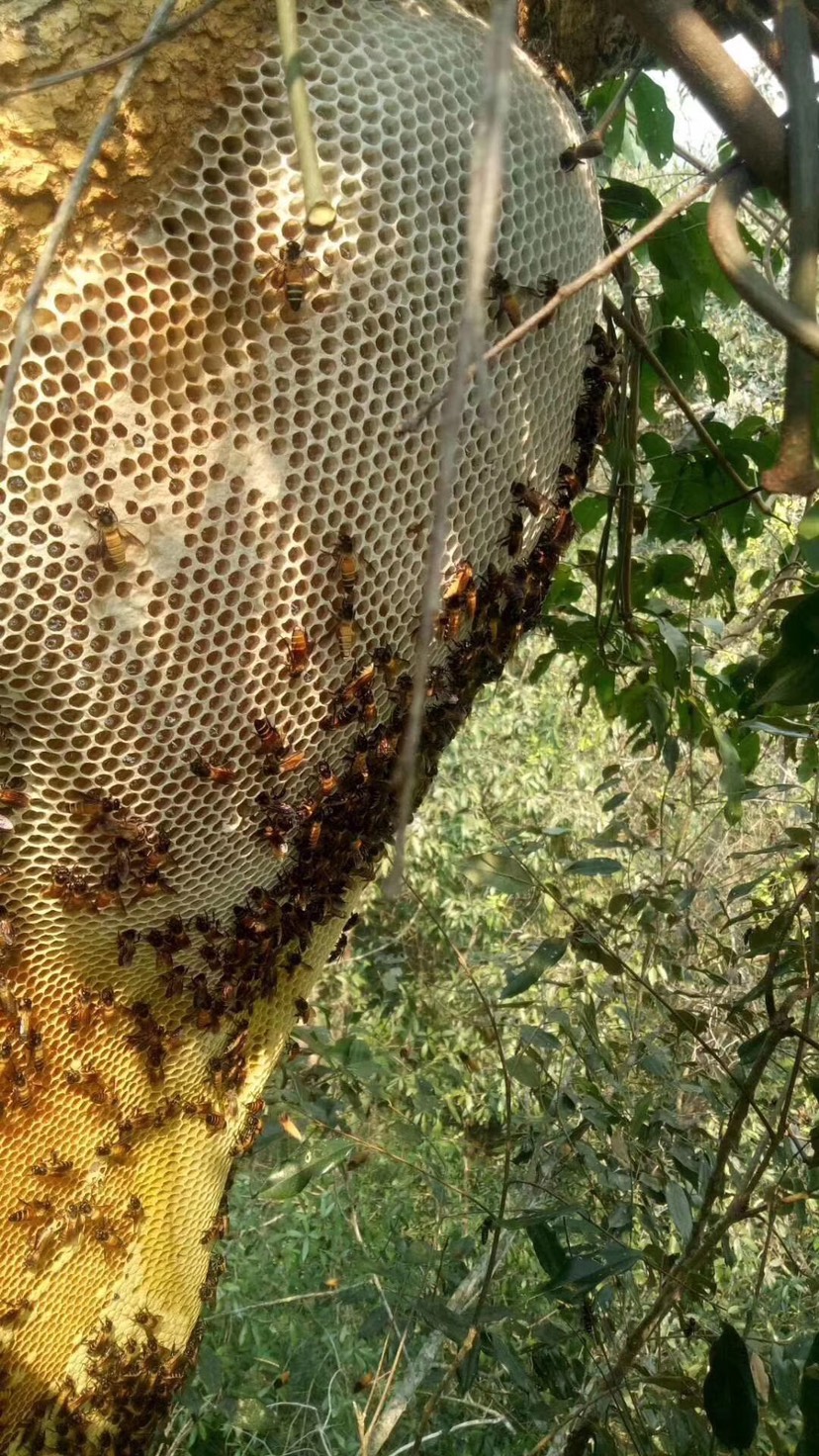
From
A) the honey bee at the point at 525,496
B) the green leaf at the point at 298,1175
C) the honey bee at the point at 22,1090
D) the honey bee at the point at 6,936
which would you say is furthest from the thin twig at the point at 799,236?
the green leaf at the point at 298,1175

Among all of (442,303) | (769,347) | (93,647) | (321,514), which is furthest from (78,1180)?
(769,347)

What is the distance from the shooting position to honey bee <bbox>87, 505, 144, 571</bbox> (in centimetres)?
104

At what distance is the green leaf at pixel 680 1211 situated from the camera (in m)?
1.72

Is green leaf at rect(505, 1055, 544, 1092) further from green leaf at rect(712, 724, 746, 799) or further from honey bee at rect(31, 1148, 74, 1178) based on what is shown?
honey bee at rect(31, 1148, 74, 1178)

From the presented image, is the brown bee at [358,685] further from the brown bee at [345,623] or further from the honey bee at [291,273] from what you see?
the honey bee at [291,273]

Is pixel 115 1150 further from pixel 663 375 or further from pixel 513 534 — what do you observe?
pixel 663 375

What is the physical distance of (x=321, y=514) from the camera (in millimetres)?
1180

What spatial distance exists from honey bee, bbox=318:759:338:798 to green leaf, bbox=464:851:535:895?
0.53m

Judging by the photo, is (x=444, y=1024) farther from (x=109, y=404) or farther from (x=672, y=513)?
(x=109, y=404)

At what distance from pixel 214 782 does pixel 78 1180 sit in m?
0.55

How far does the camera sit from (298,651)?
1.21 metres

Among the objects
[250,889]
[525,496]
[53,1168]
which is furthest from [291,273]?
[53,1168]

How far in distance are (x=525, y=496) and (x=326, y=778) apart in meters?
0.41

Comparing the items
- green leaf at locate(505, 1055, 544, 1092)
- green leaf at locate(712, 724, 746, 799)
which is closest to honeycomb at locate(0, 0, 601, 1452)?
green leaf at locate(505, 1055, 544, 1092)
